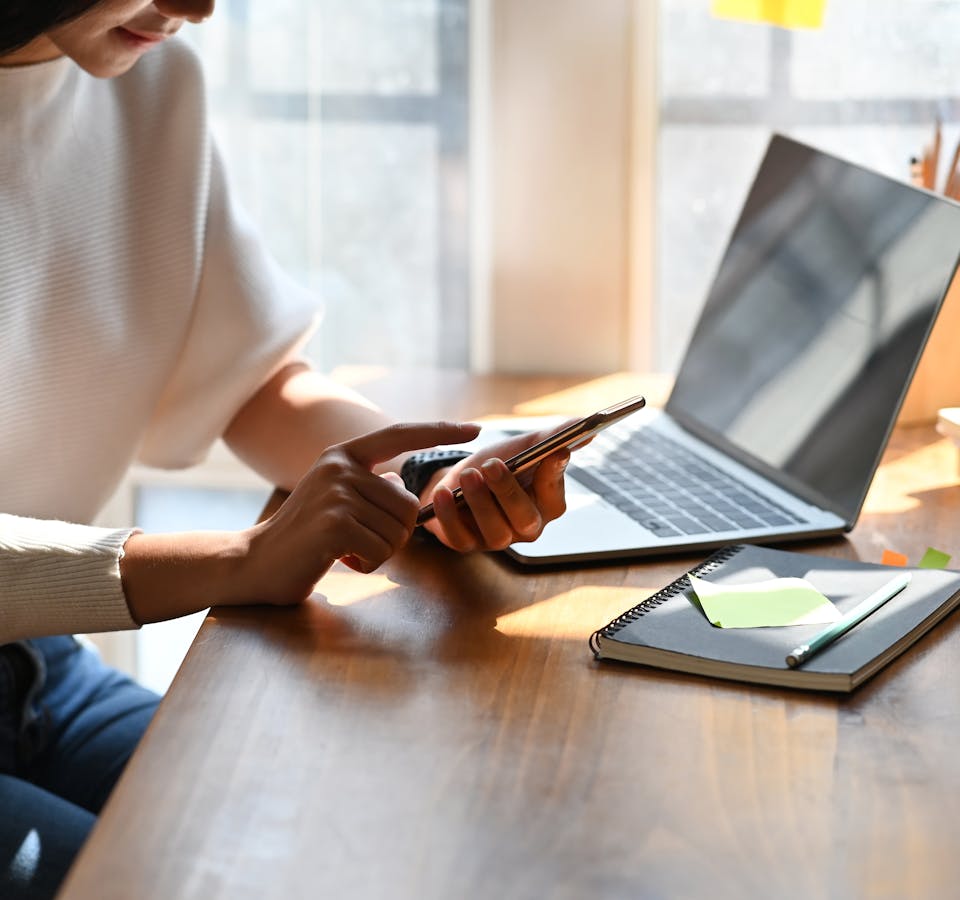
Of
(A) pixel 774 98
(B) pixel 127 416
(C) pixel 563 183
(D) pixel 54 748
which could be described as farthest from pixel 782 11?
(D) pixel 54 748

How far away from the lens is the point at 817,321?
Result: 105 centimetres

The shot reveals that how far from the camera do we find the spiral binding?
725 millimetres

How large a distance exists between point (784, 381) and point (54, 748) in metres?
0.68

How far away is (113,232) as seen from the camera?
1051 millimetres

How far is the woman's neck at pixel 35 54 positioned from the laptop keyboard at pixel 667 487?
0.52 metres

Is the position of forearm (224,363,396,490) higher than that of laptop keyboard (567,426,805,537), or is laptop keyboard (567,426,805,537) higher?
forearm (224,363,396,490)

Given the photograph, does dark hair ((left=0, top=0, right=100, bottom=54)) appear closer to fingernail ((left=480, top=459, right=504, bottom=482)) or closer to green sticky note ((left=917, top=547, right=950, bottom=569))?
fingernail ((left=480, top=459, right=504, bottom=482))

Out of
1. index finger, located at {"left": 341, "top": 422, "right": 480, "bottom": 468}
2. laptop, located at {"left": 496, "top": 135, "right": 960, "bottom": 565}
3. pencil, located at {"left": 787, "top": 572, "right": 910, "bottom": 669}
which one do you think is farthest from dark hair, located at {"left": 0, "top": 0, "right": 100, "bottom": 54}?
pencil, located at {"left": 787, "top": 572, "right": 910, "bottom": 669}

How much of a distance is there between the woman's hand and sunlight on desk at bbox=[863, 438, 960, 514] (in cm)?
32

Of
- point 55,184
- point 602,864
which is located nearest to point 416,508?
point 602,864

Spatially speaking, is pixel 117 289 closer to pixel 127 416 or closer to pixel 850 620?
pixel 127 416

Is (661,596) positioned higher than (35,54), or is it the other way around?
(35,54)

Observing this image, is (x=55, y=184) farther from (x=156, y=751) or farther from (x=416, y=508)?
(x=156, y=751)

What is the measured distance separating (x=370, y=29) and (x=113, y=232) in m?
0.58
